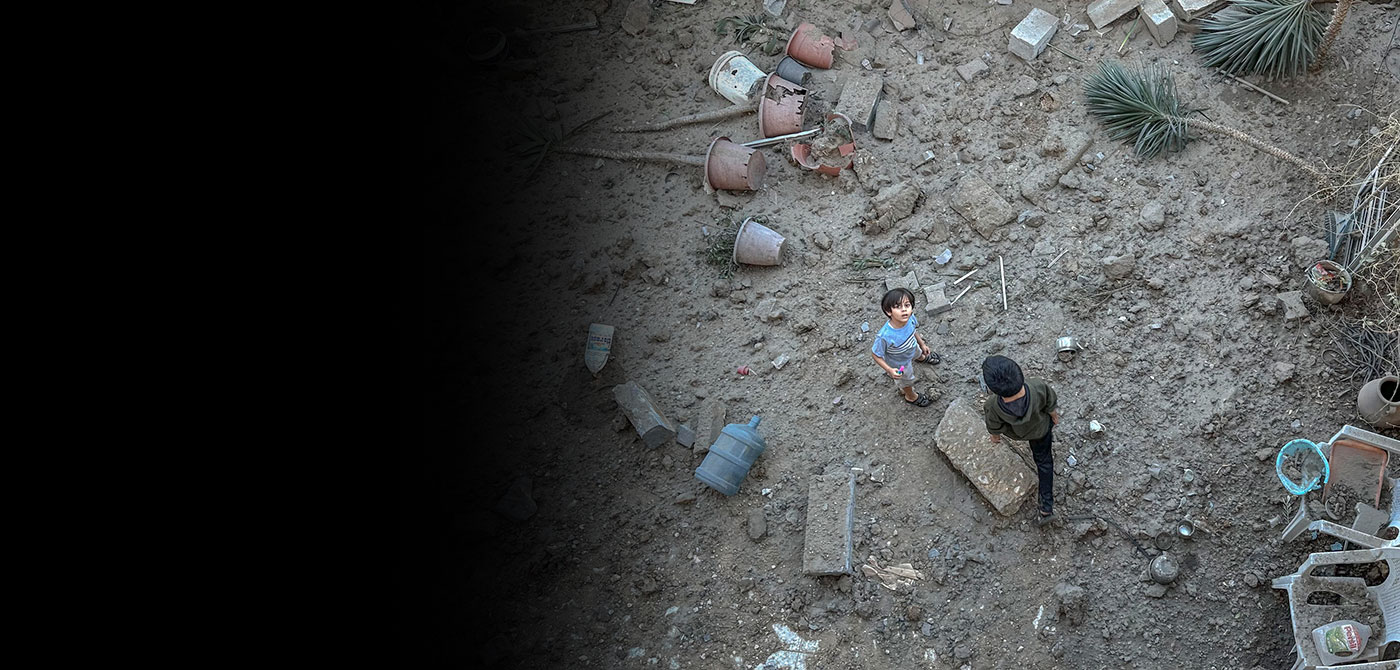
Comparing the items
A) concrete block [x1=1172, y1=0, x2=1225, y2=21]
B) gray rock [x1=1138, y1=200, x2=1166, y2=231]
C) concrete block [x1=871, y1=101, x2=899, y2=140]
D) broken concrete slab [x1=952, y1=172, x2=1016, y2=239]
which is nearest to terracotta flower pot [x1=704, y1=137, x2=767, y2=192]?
concrete block [x1=871, y1=101, x2=899, y2=140]

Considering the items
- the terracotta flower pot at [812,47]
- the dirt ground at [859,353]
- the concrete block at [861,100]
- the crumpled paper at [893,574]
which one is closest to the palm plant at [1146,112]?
the dirt ground at [859,353]

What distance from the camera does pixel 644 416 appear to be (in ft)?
16.2

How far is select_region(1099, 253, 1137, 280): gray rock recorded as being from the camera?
5148 mm

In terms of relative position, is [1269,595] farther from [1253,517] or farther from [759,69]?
[759,69]

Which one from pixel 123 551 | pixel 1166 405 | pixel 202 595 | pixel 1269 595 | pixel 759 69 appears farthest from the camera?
pixel 759 69

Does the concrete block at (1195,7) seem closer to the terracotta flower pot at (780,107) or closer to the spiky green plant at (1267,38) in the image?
the spiky green plant at (1267,38)

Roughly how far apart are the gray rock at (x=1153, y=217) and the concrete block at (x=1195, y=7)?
158 centimetres

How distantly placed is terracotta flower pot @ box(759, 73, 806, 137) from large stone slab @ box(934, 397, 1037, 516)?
2287mm

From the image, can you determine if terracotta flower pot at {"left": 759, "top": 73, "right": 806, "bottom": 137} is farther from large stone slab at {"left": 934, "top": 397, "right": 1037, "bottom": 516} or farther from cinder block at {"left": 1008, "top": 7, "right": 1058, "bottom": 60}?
large stone slab at {"left": 934, "top": 397, "right": 1037, "bottom": 516}

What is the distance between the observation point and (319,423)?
284 centimetres

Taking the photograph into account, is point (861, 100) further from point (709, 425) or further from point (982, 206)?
point (709, 425)

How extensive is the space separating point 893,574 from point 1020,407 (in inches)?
43.0

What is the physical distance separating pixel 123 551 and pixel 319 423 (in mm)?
711

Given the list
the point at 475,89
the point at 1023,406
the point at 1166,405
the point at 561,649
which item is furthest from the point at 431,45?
the point at 1166,405
